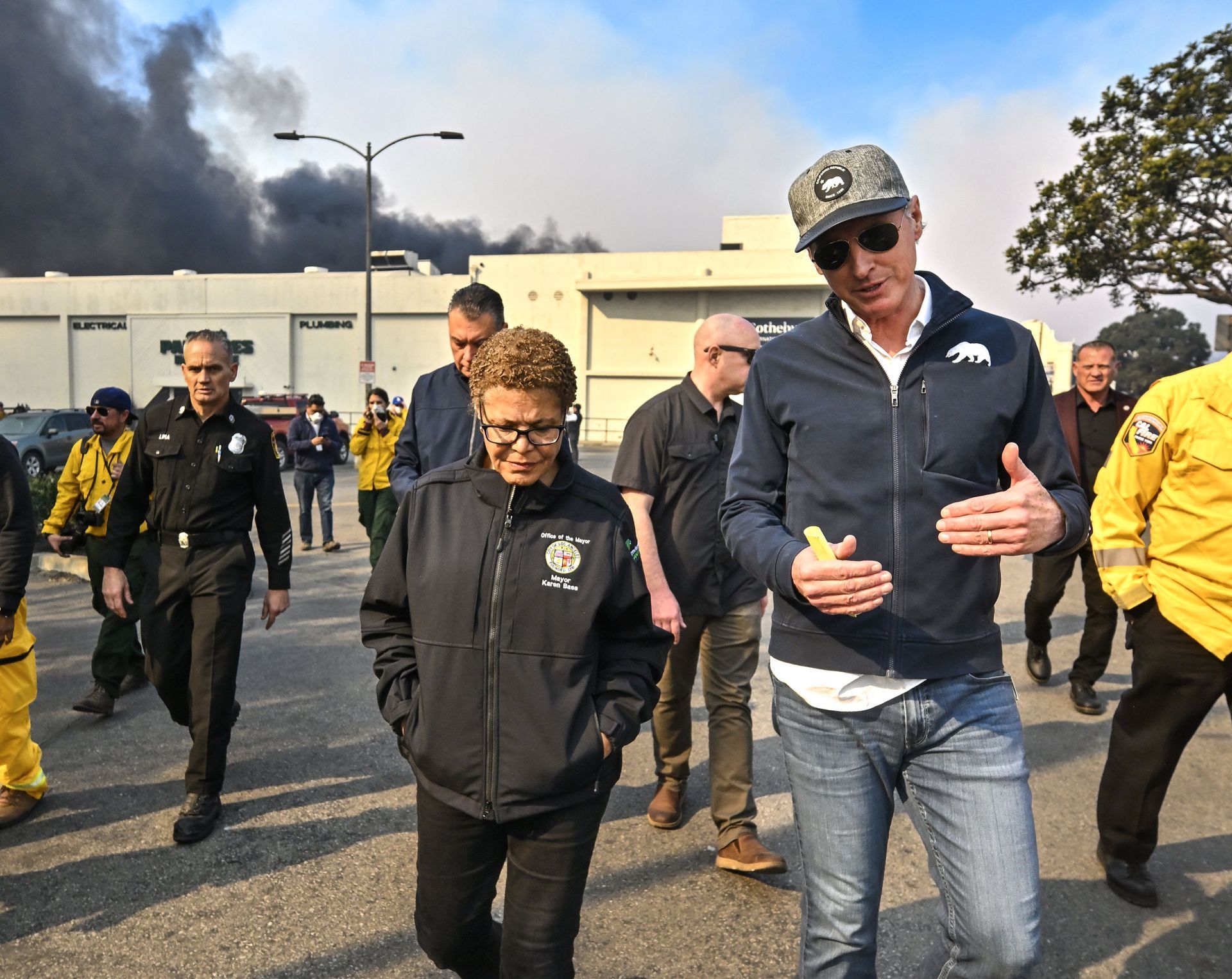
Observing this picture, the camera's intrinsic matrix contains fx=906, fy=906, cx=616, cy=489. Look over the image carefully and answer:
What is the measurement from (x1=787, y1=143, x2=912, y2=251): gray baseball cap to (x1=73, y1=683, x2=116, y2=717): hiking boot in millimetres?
4926

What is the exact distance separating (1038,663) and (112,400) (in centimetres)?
637

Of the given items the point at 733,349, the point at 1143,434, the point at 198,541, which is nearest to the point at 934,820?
the point at 1143,434

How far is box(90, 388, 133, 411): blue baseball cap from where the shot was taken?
5629 mm

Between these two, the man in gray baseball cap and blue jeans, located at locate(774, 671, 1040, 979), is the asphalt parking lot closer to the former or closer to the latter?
blue jeans, located at locate(774, 671, 1040, 979)

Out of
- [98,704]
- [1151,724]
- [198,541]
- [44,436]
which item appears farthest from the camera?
[44,436]

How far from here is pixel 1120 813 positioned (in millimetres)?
3482

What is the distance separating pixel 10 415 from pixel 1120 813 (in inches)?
1160

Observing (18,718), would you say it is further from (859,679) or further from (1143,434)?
(1143,434)

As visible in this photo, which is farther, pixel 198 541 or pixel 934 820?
pixel 198 541

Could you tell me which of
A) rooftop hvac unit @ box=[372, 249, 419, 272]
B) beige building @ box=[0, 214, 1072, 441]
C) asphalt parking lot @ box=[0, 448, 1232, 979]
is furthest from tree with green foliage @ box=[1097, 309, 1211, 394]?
asphalt parking lot @ box=[0, 448, 1232, 979]

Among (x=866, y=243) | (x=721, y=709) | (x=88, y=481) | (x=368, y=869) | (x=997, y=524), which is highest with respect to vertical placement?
(x=866, y=243)

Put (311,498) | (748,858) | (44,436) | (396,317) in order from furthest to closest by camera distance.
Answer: (396,317)
(44,436)
(311,498)
(748,858)

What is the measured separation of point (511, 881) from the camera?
7.66ft

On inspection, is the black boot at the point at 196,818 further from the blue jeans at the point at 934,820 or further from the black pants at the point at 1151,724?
the black pants at the point at 1151,724
